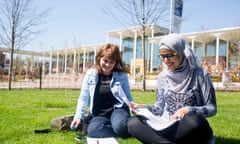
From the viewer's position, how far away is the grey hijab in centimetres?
181

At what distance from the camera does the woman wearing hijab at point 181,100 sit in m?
1.62

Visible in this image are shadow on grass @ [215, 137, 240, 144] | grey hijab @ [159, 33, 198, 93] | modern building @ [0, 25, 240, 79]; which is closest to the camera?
grey hijab @ [159, 33, 198, 93]

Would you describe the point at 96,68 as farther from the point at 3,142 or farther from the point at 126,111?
the point at 3,142

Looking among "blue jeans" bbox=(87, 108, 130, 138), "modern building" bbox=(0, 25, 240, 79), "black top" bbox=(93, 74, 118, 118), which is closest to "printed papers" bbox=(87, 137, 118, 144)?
"blue jeans" bbox=(87, 108, 130, 138)

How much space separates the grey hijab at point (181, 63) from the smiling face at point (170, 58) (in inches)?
0.8

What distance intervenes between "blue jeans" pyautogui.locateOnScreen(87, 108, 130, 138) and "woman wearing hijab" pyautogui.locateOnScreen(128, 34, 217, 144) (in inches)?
7.4

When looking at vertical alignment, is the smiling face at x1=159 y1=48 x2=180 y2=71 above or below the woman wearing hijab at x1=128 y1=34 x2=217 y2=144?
above

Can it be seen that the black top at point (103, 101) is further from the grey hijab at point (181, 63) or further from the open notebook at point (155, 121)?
the grey hijab at point (181, 63)

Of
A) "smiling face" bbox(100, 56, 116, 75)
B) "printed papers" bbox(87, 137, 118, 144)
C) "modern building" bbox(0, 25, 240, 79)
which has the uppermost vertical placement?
"modern building" bbox(0, 25, 240, 79)

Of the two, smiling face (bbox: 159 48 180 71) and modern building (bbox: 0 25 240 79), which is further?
modern building (bbox: 0 25 240 79)

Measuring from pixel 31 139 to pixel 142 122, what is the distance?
1.73 metres

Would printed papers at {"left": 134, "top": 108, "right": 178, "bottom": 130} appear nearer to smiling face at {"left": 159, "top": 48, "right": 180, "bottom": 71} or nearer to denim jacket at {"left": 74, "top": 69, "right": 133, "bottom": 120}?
smiling face at {"left": 159, "top": 48, "right": 180, "bottom": 71}

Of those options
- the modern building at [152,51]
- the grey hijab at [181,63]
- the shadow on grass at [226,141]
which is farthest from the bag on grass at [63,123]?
the modern building at [152,51]

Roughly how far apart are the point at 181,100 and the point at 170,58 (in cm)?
30
